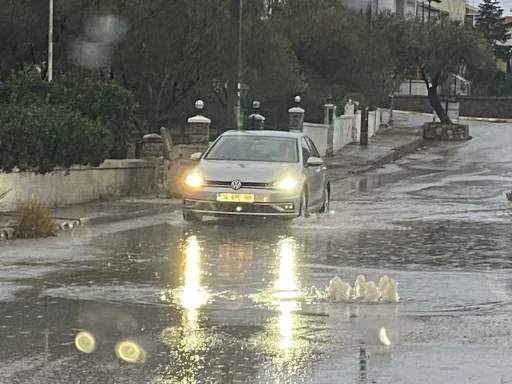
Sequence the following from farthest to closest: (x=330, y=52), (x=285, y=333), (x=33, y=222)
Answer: (x=330, y=52), (x=33, y=222), (x=285, y=333)

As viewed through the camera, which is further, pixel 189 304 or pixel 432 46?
pixel 432 46

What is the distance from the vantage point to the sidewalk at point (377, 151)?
1399 inches

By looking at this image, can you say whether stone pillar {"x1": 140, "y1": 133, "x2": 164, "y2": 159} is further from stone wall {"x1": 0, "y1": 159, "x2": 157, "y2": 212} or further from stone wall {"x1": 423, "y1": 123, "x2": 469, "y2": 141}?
stone wall {"x1": 423, "y1": 123, "x2": 469, "y2": 141}

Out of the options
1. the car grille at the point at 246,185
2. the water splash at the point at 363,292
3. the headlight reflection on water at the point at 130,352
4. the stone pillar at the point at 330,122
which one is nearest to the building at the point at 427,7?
the stone pillar at the point at 330,122

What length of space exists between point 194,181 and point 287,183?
1.46 m

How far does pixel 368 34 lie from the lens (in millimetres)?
42688

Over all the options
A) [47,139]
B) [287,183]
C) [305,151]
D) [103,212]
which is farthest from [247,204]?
[47,139]

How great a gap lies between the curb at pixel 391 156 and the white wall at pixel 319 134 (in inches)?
57.9

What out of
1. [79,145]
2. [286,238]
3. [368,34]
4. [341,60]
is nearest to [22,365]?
[286,238]

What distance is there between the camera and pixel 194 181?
1703 cm

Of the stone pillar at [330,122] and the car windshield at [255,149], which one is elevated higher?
the car windshield at [255,149]

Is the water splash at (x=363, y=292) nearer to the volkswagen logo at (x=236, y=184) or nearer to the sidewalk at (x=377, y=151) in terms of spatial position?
the volkswagen logo at (x=236, y=184)

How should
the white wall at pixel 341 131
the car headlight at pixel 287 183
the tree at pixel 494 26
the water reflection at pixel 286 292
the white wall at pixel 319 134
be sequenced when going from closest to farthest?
the water reflection at pixel 286 292, the car headlight at pixel 287 183, the white wall at pixel 319 134, the white wall at pixel 341 131, the tree at pixel 494 26

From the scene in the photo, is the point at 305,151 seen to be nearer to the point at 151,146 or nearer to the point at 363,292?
the point at 151,146
